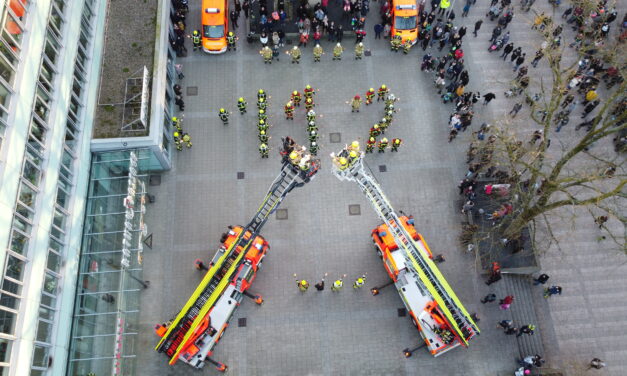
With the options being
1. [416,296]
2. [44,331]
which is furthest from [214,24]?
[416,296]

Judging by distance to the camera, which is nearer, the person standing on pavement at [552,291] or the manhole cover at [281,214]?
the person standing on pavement at [552,291]

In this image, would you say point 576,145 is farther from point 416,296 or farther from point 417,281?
point 416,296

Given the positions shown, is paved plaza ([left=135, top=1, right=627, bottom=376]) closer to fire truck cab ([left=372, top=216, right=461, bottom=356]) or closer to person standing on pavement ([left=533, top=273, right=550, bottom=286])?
fire truck cab ([left=372, top=216, right=461, bottom=356])

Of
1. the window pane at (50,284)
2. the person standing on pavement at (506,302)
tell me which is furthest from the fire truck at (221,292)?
the person standing on pavement at (506,302)

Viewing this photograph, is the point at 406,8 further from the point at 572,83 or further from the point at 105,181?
the point at 105,181

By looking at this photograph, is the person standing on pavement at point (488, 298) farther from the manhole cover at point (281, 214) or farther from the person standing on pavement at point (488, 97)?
the person standing on pavement at point (488, 97)

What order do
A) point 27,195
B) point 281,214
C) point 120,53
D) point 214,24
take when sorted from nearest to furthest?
point 27,195, point 120,53, point 281,214, point 214,24
